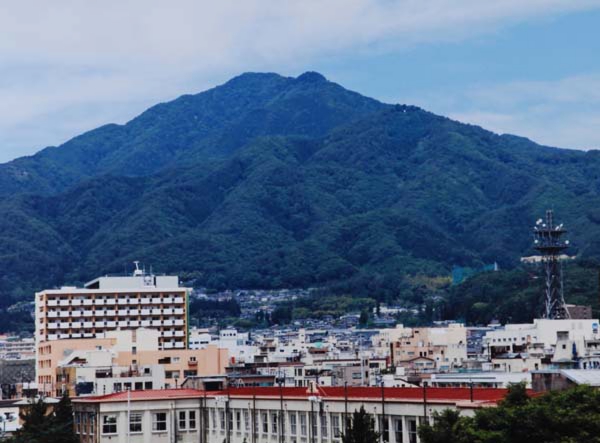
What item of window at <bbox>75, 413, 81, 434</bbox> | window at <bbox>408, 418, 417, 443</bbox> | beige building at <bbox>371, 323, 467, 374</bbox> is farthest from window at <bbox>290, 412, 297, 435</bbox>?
beige building at <bbox>371, 323, 467, 374</bbox>

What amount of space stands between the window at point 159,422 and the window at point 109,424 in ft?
6.07

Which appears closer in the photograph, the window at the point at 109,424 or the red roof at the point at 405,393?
the red roof at the point at 405,393

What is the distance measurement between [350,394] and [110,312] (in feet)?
297

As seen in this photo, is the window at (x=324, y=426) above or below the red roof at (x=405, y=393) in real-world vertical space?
below

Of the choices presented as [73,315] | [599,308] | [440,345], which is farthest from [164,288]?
[599,308]

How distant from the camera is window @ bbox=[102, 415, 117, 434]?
62844 mm

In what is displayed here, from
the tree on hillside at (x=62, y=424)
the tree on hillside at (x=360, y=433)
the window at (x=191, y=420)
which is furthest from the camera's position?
the window at (x=191, y=420)

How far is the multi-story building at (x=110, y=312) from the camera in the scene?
138m

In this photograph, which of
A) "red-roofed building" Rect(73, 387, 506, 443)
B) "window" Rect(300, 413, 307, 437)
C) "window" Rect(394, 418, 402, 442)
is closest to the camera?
"red-roofed building" Rect(73, 387, 506, 443)

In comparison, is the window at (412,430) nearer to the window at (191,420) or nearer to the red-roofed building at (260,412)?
the red-roofed building at (260,412)

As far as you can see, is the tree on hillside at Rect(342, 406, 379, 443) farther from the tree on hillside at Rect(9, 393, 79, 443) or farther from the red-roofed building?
the tree on hillside at Rect(9, 393, 79, 443)

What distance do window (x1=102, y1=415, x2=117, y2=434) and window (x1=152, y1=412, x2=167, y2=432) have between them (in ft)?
6.07

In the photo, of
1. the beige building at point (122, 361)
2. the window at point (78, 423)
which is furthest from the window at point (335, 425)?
the beige building at point (122, 361)

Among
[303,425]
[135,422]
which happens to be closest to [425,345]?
[135,422]
